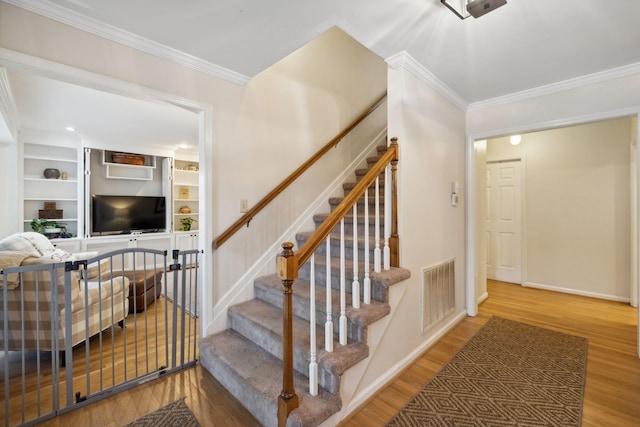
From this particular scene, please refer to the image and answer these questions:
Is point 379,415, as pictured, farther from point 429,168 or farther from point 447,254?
point 429,168

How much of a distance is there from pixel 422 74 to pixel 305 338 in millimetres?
2355

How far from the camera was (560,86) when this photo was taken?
2.70 metres

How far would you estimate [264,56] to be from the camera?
7.13 feet

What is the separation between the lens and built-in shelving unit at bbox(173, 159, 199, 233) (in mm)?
6234

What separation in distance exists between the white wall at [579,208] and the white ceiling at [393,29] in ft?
6.83

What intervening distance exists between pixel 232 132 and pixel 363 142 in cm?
198

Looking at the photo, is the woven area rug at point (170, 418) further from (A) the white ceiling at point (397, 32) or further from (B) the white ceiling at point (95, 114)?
(B) the white ceiling at point (95, 114)

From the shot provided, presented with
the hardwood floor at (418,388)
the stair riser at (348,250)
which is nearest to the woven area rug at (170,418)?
the hardwood floor at (418,388)

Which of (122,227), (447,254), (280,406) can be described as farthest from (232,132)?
(122,227)

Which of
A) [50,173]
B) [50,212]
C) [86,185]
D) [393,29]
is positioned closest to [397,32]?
[393,29]

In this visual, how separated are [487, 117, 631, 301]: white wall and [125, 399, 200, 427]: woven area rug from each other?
5039mm

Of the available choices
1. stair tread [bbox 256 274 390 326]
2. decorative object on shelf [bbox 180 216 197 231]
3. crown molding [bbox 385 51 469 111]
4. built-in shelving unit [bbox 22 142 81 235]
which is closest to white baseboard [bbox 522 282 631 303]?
crown molding [bbox 385 51 469 111]

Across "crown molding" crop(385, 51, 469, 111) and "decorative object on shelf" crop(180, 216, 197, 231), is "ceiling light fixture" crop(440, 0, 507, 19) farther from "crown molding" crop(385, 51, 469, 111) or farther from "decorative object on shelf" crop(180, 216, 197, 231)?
"decorative object on shelf" crop(180, 216, 197, 231)

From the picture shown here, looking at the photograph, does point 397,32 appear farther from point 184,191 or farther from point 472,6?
point 184,191
